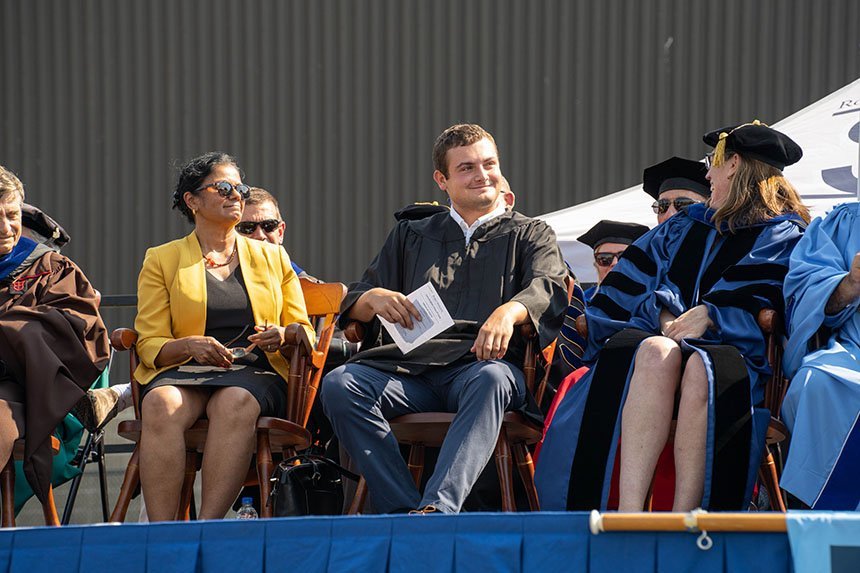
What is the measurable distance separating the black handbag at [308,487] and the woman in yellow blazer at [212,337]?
0.16 meters

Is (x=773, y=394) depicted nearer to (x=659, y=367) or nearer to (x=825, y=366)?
(x=825, y=366)

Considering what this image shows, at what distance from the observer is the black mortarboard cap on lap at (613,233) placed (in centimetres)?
532

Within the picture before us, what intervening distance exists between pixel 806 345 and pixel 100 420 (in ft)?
8.23

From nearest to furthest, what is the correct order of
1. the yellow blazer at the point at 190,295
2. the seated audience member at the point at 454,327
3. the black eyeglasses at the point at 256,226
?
the seated audience member at the point at 454,327 → the yellow blazer at the point at 190,295 → the black eyeglasses at the point at 256,226

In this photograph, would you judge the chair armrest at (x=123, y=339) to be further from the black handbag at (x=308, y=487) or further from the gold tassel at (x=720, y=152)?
the gold tassel at (x=720, y=152)

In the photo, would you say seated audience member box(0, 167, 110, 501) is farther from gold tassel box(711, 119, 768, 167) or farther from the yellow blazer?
gold tassel box(711, 119, 768, 167)

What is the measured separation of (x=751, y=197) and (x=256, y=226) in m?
2.13

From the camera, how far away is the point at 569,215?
6508 mm

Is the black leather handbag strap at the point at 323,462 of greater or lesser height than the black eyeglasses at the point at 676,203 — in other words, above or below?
below

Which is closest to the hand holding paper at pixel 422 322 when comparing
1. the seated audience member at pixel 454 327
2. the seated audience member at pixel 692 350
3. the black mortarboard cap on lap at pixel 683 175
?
the seated audience member at pixel 454 327

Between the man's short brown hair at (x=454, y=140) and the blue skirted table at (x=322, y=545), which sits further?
the man's short brown hair at (x=454, y=140)

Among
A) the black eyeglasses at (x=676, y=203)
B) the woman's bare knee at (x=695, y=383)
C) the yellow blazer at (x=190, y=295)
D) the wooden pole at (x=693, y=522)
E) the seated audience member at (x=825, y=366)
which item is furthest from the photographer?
the black eyeglasses at (x=676, y=203)

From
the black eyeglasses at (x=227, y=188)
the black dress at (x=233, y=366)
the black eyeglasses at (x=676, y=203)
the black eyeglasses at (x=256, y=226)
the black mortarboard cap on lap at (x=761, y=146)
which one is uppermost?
the black mortarboard cap on lap at (x=761, y=146)

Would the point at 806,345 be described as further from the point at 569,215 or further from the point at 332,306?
the point at 569,215
